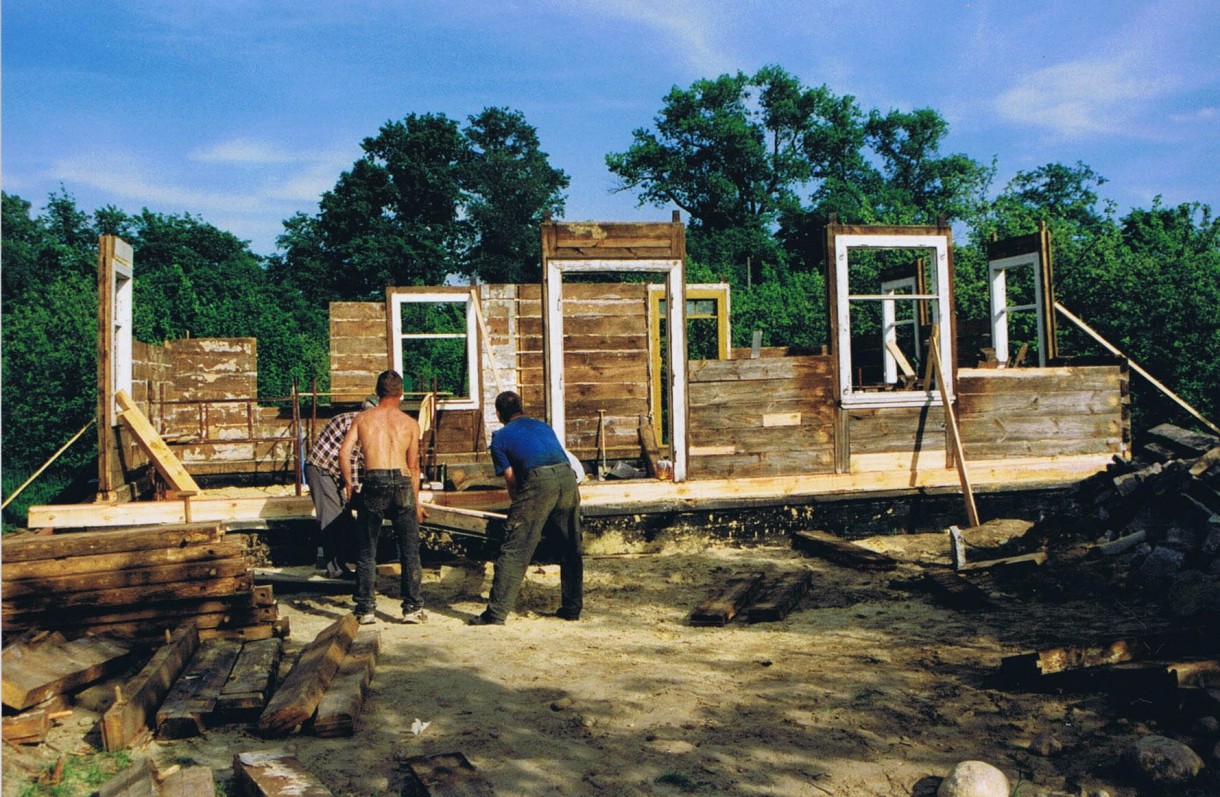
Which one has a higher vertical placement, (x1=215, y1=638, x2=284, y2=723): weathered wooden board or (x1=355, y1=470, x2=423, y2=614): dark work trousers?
(x1=355, y1=470, x2=423, y2=614): dark work trousers

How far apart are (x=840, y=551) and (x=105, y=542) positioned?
21.6 feet

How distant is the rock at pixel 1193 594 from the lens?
22.5 feet

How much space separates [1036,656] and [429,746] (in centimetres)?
334

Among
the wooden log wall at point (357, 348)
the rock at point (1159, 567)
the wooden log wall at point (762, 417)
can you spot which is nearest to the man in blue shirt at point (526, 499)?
the wooden log wall at point (762, 417)

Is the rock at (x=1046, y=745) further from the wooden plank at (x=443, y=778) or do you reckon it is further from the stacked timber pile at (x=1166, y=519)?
the wooden plank at (x=443, y=778)

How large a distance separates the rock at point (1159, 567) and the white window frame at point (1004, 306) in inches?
184

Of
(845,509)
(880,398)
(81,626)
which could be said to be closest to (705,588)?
(845,509)

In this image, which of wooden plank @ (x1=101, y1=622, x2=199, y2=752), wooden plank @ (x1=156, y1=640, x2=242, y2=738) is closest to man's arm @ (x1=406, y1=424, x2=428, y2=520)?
wooden plank @ (x1=156, y1=640, x2=242, y2=738)

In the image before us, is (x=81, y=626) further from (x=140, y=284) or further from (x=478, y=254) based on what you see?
(x=478, y=254)

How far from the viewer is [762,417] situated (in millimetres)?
11109

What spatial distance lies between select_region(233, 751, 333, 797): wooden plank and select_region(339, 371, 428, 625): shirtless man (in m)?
3.20

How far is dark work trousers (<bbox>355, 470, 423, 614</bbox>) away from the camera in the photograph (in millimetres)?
7914

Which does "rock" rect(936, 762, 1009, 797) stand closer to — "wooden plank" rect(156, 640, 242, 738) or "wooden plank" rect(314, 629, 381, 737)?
"wooden plank" rect(314, 629, 381, 737)

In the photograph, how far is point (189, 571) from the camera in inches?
275
